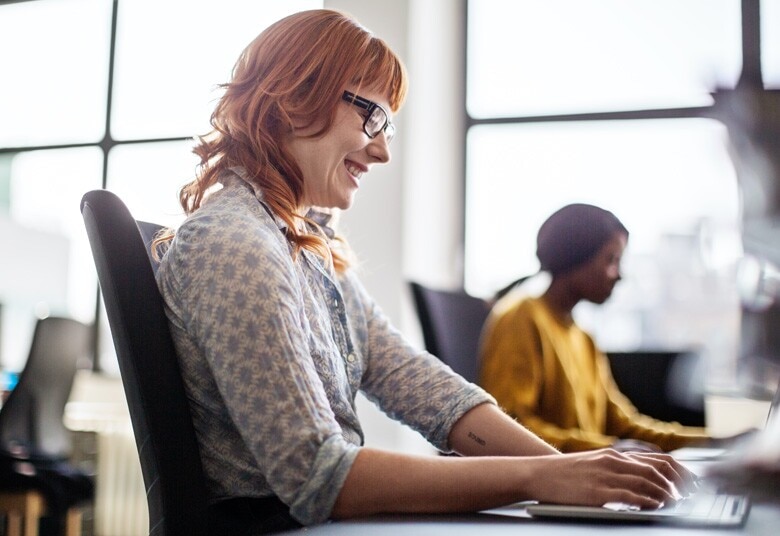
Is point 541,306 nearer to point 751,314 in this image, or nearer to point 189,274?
point 189,274

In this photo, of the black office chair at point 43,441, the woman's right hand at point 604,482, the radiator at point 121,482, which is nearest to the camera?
the woman's right hand at point 604,482

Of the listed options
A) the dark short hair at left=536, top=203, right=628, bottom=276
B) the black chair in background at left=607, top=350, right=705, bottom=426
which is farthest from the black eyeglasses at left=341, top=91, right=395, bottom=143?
the black chair in background at left=607, top=350, right=705, bottom=426

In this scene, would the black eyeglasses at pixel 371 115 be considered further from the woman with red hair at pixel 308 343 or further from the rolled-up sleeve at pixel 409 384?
the rolled-up sleeve at pixel 409 384

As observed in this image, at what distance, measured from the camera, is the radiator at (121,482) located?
341cm

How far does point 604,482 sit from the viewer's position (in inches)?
28.1

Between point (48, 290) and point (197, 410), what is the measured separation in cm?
324

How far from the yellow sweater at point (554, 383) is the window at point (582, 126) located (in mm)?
757

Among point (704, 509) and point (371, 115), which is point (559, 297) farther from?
point (704, 509)

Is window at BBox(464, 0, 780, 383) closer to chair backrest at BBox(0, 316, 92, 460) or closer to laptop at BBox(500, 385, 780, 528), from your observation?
chair backrest at BBox(0, 316, 92, 460)

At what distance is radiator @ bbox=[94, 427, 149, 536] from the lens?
11.2 ft

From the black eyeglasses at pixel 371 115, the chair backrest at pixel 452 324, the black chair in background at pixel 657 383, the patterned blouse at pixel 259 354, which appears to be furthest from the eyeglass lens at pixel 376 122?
the black chair in background at pixel 657 383

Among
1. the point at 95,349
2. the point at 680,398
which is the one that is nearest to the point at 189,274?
the point at 680,398

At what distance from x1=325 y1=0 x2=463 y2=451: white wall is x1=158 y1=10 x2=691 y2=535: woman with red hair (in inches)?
63.7

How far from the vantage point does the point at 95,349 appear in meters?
3.81
